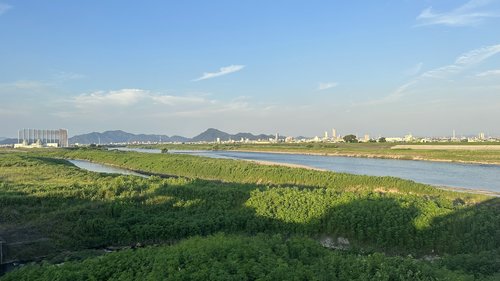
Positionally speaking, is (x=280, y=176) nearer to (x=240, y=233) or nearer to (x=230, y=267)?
(x=240, y=233)

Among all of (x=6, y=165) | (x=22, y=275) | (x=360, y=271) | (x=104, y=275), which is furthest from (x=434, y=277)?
(x=6, y=165)

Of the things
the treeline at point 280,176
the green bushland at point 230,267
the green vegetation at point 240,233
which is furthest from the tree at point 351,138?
the green bushland at point 230,267

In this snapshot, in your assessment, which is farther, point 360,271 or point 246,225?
point 246,225

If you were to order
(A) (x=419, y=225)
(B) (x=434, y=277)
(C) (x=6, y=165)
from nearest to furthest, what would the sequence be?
(B) (x=434, y=277), (A) (x=419, y=225), (C) (x=6, y=165)

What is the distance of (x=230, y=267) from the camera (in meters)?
8.76

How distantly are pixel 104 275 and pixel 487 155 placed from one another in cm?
7463

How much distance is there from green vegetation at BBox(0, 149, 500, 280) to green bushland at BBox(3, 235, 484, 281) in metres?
0.03

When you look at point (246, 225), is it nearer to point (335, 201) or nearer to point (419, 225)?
point (335, 201)

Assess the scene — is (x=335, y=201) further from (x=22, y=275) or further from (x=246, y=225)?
(x=22, y=275)

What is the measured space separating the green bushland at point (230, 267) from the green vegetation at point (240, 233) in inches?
1.1

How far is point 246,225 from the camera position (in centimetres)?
1838

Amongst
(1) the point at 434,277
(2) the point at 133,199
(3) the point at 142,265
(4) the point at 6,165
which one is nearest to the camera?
(1) the point at 434,277

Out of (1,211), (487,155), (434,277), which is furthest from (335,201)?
(487,155)

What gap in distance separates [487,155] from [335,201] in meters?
62.1
